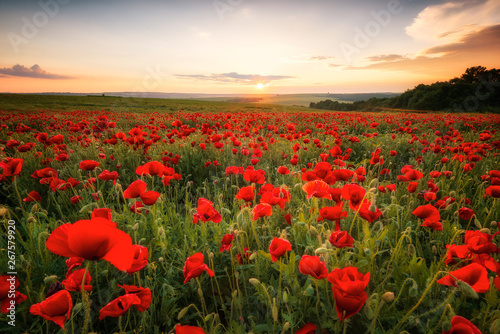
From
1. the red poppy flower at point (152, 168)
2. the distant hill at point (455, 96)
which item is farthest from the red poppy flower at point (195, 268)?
the distant hill at point (455, 96)

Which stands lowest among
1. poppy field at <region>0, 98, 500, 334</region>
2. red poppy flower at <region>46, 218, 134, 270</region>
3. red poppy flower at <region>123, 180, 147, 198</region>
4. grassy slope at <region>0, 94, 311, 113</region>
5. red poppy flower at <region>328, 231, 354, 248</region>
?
poppy field at <region>0, 98, 500, 334</region>

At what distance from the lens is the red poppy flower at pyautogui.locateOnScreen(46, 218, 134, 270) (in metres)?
0.79

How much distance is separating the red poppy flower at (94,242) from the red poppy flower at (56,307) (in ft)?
0.66

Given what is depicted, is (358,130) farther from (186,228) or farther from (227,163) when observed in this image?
(186,228)

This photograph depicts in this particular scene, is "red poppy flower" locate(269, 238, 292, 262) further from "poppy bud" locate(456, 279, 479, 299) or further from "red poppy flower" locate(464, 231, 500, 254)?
"red poppy flower" locate(464, 231, 500, 254)

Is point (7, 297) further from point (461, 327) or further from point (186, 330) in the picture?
point (461, 327)

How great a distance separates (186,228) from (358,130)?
1005 centimetres

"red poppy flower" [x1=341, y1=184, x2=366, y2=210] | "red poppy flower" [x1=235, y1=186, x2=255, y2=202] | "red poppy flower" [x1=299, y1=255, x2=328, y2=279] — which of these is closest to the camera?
"red poppy flower" [x1=299, y1=255, x2=328, y2=279]

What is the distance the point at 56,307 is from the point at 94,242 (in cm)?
40

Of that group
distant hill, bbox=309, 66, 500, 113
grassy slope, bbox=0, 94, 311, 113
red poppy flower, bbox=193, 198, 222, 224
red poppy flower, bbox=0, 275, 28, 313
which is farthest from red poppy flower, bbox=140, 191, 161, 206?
distant hill, bbox=309, 66, 500, 113

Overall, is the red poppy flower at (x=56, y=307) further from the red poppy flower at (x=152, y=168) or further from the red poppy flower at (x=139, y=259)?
the red poppy flower at (x=152, y=168)

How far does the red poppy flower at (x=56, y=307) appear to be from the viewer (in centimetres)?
92

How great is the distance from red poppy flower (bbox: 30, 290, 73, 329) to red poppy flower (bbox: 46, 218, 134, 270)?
20 centimetres

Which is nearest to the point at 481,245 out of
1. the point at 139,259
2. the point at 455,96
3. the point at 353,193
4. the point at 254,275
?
the point at 353,193
